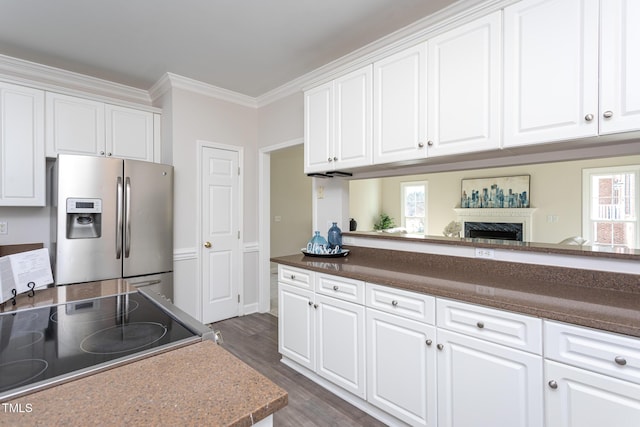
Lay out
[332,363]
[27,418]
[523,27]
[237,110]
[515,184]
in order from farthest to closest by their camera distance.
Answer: [515,184] → [237,110] → [332,363] → [523,27] → [27,418]

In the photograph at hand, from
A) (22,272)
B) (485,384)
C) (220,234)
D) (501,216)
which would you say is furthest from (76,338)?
(501,216)

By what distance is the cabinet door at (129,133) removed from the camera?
3.01 metres

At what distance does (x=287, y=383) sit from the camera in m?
2.29

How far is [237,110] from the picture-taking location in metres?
3.72

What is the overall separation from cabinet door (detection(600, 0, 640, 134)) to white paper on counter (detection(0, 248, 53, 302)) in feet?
8.73

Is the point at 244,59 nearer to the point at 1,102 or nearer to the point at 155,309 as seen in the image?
the point at 1,102

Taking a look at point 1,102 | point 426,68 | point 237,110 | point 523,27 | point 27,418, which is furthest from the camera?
point 237,110

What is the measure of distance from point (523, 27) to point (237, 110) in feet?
9.81

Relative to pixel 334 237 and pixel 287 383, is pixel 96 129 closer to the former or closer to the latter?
pixel 334 237

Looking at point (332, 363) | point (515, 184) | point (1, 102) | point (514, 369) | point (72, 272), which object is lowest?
point (332, 363)

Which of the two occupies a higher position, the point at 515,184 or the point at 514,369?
the point at 515,184

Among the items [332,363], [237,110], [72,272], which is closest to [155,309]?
[332,363]

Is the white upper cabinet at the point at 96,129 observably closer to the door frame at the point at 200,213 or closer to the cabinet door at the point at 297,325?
the door frame at the point at 200,213

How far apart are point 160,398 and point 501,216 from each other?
6.53 metres
